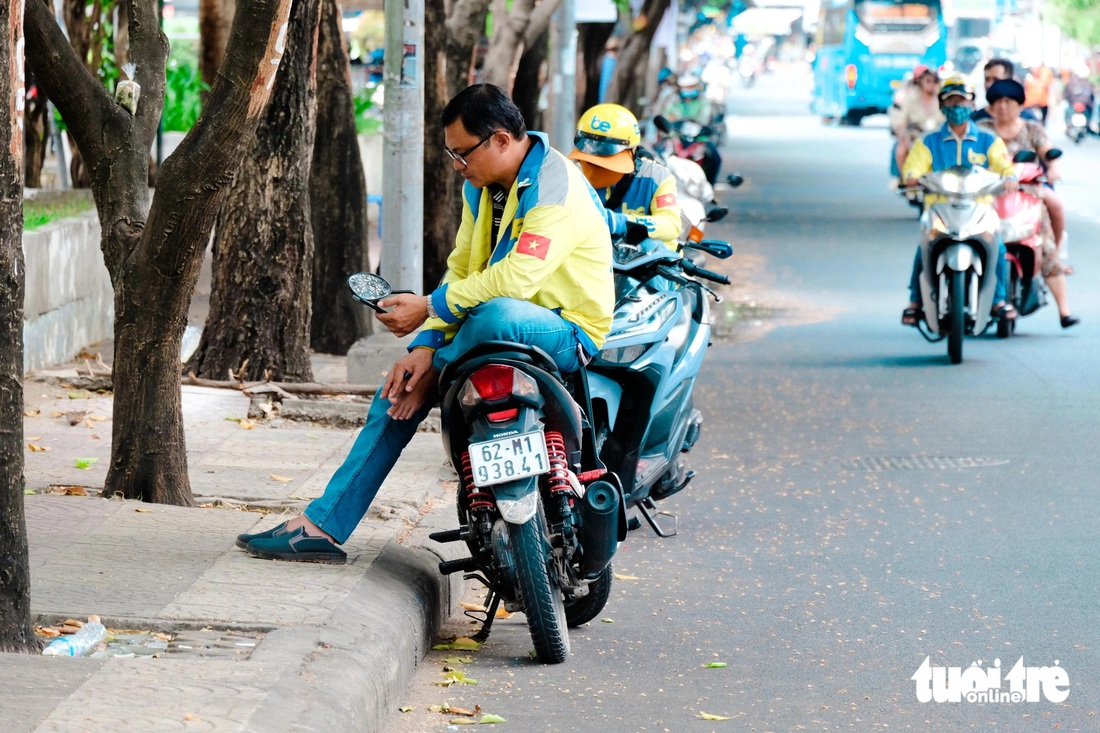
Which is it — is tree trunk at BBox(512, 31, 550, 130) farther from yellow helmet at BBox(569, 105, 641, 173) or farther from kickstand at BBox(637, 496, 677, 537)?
kickstand at BBox(637, 496, 677, 537)

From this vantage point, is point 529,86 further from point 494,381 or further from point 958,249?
point 494,381

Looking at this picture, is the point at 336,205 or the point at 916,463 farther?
the point at 336,205

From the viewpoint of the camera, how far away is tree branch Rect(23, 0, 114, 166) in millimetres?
5867

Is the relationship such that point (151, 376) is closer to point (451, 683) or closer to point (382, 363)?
point (451, 683)

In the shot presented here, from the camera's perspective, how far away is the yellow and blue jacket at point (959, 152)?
1171 centimetres

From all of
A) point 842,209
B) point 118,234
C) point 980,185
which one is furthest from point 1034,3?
point 118,234

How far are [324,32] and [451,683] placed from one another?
23.2 feet

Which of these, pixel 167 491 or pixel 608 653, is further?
pixel 167 491

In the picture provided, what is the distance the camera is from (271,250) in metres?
9.27

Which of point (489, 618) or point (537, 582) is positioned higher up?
point (537, 582)

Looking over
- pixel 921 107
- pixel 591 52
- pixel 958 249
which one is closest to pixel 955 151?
pixel 958 249

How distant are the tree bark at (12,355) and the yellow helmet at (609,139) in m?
3.59

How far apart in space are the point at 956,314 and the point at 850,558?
16.4ft

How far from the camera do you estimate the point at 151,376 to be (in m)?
6.12
